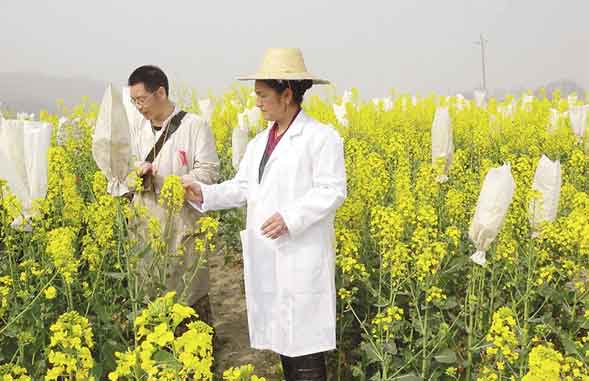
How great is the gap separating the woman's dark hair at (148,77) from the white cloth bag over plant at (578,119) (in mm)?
5982

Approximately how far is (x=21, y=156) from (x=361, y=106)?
29.5ft

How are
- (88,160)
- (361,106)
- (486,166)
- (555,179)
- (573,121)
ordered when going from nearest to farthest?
(555,179)
(486,166)
(88,160)
(573,121)
(361,106)

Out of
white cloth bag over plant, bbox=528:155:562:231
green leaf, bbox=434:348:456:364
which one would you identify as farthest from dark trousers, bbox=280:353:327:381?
white cloth bag over plant, bbox=528:155:562:231

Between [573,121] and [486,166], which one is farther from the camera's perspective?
[573,121]

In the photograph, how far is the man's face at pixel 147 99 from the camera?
2.75 m

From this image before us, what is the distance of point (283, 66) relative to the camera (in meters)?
2.32

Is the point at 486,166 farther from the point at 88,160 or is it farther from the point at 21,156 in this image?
the point at 88,160

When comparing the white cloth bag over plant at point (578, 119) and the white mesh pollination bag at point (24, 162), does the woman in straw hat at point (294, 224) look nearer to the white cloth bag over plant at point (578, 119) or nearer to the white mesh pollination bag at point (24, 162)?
the white mesh pollination bag at point (24, 162)

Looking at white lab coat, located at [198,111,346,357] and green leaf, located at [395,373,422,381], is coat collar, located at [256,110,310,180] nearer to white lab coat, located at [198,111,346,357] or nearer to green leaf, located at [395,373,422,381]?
white lab coat, located at [198,111,346,357]

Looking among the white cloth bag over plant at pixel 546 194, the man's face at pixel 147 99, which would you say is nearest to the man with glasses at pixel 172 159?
the man's face at pixel 147 99

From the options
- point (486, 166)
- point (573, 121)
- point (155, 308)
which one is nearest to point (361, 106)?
point (573, 121)

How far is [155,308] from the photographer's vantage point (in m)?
1.36

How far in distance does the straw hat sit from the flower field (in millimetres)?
576

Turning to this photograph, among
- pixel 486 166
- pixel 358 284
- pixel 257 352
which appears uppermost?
pixel 486 166
